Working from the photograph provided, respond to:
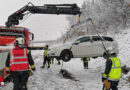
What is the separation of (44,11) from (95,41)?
4510 millimetres

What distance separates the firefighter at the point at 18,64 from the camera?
423cm

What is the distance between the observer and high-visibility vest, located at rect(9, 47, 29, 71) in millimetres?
4227

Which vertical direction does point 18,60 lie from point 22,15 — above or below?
below

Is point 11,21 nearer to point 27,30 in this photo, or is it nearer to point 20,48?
point 27,30

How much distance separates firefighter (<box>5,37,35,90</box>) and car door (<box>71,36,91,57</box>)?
234 inches

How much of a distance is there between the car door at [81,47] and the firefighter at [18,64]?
5953mm

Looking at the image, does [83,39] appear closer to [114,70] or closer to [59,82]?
[59,82]

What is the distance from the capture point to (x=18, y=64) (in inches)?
167

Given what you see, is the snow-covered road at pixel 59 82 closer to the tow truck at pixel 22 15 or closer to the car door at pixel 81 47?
the car door at pixel 81 47

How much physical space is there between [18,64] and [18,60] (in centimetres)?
12

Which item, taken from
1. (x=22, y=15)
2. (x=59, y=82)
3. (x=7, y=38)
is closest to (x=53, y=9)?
(x=22, y=15)

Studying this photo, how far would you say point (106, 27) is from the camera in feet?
81.4

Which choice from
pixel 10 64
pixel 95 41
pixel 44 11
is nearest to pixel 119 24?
pixel 95 41

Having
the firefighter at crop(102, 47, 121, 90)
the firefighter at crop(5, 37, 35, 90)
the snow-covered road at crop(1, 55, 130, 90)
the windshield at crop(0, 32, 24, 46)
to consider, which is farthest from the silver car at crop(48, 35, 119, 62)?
the firefighter at crop(5, 37, 35, 90)
